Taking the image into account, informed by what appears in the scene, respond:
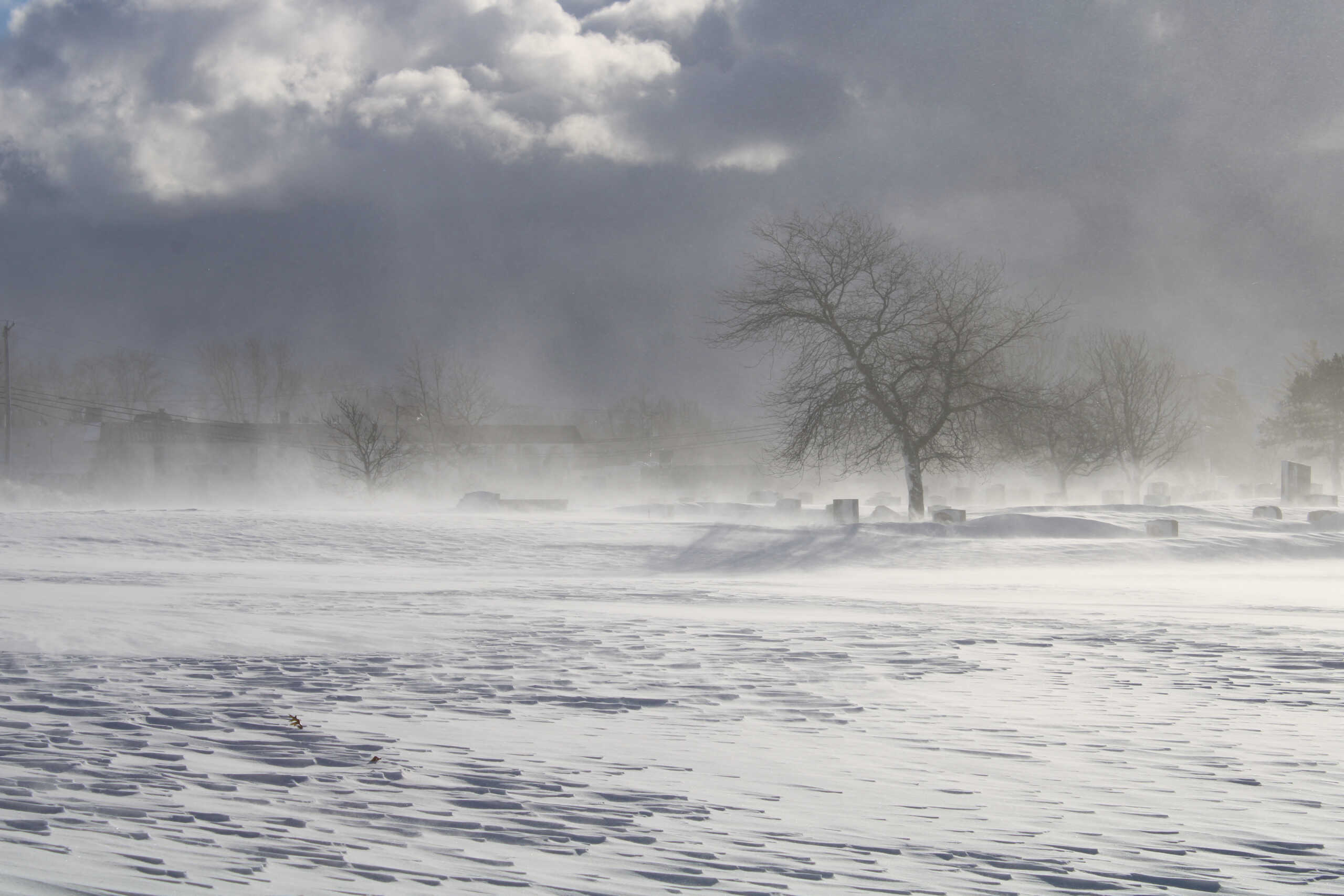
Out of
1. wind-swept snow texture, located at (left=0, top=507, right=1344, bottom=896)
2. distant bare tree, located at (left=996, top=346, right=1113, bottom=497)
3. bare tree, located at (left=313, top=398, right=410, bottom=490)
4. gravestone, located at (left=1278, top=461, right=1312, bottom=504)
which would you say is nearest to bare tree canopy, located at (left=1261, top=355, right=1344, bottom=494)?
distant bare tree, located at (left=996, top=346, right=1113, bottom=497)

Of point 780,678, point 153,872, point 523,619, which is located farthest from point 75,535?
point 153,872

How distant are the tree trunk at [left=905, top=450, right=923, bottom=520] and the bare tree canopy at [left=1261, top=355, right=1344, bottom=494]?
46.3m

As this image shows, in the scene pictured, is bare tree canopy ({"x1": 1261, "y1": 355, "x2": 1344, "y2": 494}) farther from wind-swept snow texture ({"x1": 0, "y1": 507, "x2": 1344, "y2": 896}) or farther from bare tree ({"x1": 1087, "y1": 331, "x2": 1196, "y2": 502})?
wind-swept snow texture ({"x1": 0, "y1": 507, "x2": 1344, "y2": 896})

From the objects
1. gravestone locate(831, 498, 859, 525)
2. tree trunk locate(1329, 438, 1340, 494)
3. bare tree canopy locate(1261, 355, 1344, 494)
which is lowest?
gravestone locate(831, 498, 859, 525)

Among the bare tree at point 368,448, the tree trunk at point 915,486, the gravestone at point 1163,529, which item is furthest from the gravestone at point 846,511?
the bare tree at point 368,448

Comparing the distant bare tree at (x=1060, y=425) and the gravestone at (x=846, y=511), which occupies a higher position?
the distant bare tree at (x=1060, y=425)

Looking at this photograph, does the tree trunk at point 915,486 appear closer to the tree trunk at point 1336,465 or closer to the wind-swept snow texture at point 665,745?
the wind-swept snow texture at point 665,745

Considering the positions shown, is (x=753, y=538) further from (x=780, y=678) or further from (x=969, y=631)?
(x=780, y=678)

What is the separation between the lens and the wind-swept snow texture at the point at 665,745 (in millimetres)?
3311

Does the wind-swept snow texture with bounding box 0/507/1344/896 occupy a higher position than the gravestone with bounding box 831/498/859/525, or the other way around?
the gravestone with bounding box 831/498/859/525

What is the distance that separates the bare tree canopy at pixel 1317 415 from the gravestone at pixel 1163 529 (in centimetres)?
4679

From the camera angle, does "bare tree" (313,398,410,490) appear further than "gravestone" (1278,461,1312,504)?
Yes

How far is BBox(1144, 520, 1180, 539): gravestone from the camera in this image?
23.4m

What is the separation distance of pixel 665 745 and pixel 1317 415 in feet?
253
